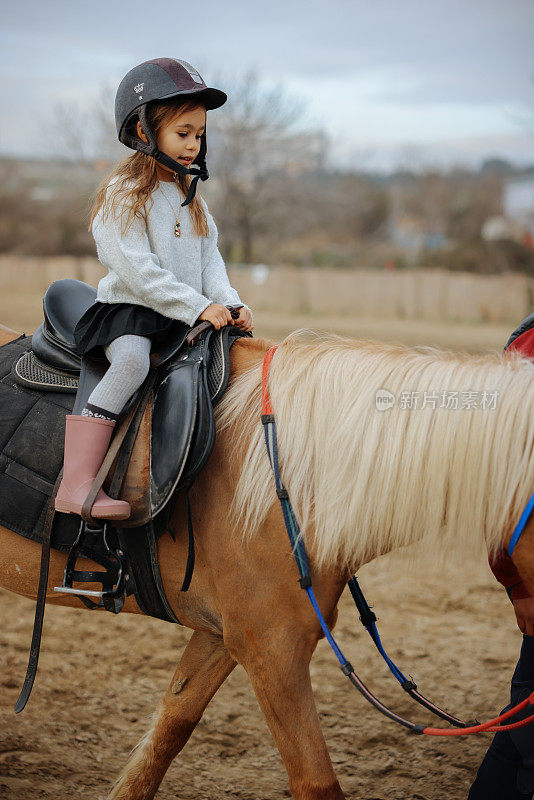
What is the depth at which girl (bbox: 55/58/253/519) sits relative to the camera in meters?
2.14

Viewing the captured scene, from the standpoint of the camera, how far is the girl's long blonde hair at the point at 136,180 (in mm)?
2234

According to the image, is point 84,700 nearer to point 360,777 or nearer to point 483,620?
point 360,777

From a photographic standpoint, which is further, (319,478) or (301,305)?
(301,305)

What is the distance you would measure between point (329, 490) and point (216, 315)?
2.12 feet

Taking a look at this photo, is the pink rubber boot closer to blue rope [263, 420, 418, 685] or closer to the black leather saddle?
the black leather saddle

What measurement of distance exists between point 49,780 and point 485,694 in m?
2.07

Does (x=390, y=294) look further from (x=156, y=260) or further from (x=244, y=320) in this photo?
(x=156, y=260)

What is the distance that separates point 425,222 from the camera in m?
55.8

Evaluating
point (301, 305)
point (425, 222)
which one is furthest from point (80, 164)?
point (425, 222)

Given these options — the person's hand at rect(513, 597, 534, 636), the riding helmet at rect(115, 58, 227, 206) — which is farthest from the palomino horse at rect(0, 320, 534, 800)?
the riding helmet at rect(115, 58, 227, 206)

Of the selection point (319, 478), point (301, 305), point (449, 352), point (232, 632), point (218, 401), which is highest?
point (449, 352)

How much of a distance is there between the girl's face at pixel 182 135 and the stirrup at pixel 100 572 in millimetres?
1155

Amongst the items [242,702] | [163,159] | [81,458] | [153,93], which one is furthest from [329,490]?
[242,702]

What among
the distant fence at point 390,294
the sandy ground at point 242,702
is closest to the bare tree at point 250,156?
the distant fence at point 390,294
